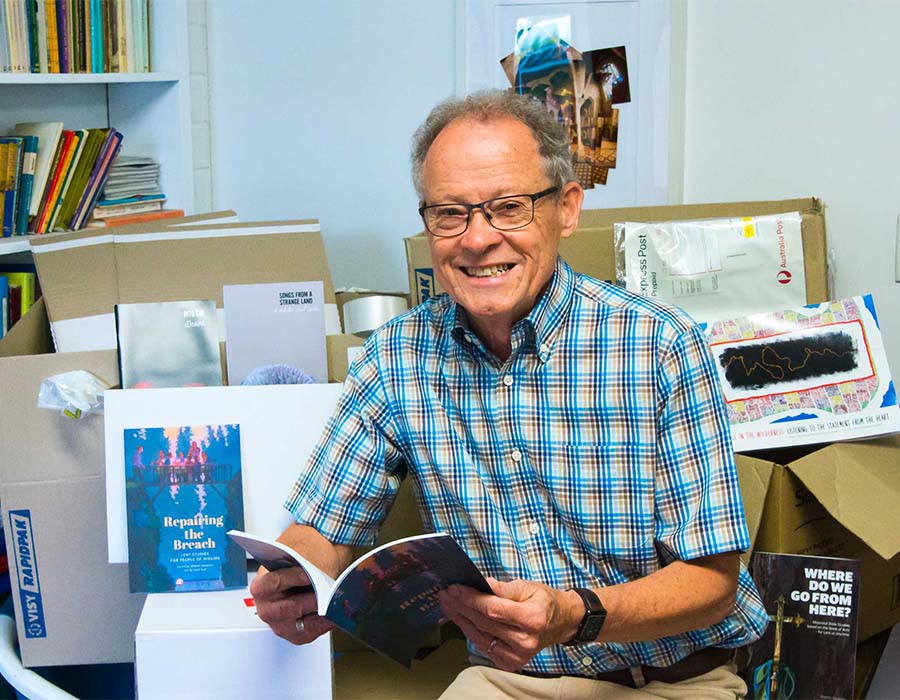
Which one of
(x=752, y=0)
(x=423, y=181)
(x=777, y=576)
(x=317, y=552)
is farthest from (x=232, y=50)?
(x=777, y=576)

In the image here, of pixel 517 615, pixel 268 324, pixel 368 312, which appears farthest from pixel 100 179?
pixel 517 615

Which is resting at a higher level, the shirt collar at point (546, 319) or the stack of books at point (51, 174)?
the stack of books at point (51, 174)

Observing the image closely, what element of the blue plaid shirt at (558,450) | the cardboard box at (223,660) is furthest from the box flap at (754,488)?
the cardboard box at (223,660)

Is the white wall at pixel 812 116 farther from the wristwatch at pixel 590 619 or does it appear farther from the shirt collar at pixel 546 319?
the wristwatch at pixel 590 619

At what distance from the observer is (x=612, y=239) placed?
199cm

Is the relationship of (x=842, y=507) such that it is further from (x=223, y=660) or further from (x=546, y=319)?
(x=223, y=660)

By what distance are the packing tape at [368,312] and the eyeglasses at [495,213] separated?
27.4 inches

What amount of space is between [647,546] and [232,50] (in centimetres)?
191

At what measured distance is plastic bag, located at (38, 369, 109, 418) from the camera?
1639mm

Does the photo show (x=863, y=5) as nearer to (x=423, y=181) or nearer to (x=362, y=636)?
(x=423, y=181)

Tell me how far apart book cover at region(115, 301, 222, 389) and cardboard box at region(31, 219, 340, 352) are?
0.94ft

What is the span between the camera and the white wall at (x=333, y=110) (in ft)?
8.54

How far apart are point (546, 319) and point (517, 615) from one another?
413mm

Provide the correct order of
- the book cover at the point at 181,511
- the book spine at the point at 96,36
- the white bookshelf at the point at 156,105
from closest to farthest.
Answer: the book cover at the point at 181,511, the book spine at the point at 96,36, the white bookshelf at the point at 156,105
